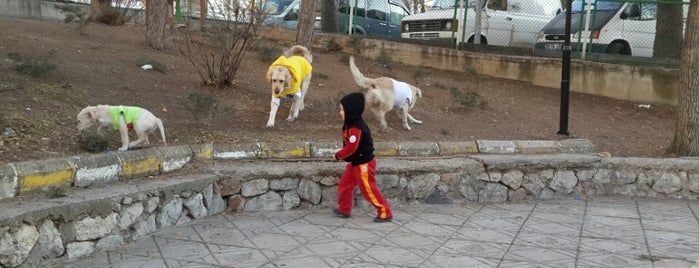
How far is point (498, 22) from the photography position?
16203 millimetres

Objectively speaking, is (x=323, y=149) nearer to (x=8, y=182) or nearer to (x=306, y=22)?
(x=8, y=182)

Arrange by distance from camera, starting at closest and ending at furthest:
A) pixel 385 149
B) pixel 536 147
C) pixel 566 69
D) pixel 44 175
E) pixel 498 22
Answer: pixel 44 175, pixel 385 149, pixel 536 147, pixel 566 69, pixel 498 22

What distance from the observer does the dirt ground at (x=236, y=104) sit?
7105 mm

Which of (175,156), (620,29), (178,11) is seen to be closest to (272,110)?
(175,156)

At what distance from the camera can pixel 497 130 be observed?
9.90m

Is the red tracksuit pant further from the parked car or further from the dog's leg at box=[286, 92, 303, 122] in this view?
the parked car

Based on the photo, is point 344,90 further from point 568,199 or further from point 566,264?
point 566,264

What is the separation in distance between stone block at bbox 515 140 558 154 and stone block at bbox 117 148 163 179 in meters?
5.00

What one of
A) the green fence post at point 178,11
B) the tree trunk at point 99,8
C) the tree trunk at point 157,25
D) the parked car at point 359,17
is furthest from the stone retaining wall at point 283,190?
the green fence post at point 178,11

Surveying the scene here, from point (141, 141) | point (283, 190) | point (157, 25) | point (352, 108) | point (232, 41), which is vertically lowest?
point (283, 190)

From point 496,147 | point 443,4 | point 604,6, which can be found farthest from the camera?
point 443,4

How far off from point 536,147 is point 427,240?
356 cm

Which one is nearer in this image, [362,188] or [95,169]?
[95,169]

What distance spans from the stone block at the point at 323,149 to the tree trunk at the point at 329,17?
11748 millimetres
